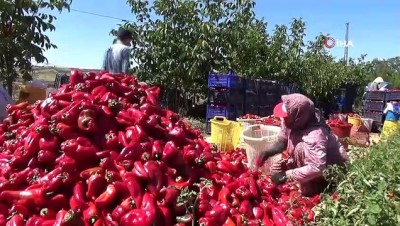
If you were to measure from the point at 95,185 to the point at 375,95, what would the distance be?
46.8 ft

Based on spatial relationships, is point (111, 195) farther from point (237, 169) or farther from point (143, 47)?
point (143, 47)

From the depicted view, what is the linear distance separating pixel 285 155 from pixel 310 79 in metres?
14.5

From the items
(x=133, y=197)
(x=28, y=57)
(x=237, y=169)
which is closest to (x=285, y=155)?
(x=237, y=169)

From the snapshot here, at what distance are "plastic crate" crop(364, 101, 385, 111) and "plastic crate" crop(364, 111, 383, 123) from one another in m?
0.14

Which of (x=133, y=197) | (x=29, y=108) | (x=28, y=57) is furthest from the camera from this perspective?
(x=28, y=57)

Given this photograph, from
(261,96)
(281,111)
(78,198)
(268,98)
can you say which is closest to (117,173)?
(78,198)

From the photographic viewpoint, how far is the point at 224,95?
11602mm

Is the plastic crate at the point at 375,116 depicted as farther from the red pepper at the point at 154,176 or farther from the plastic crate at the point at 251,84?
the red pepper at the point at 154,176

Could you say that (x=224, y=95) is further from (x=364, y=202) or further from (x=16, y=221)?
(x=364, y=202)

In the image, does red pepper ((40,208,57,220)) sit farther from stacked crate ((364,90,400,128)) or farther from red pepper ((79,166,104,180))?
stacked crate ((364,90,400,128))

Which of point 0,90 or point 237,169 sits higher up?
point 0,90

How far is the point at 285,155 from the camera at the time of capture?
16.1 feet

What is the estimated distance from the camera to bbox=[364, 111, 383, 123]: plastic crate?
15444mm

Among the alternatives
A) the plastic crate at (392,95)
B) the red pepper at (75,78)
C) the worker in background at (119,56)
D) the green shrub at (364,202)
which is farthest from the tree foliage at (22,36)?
the plastic crate at (392,95)
